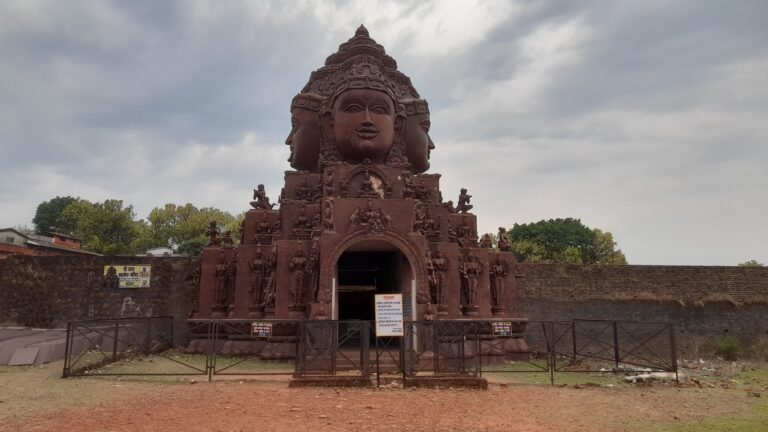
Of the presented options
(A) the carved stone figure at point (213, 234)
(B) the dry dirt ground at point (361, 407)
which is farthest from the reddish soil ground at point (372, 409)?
(A) the carved stone figure at point (213, 234)

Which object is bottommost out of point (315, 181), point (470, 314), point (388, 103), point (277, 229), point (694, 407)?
point (694, 407)

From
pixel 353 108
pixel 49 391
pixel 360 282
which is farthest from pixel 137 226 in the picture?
pixel 49 391

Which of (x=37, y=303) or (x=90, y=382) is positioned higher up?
(x=37, y=303)

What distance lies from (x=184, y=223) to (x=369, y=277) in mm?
31075

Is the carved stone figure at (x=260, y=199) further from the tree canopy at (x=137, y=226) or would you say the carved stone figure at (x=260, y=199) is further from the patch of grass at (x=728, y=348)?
the tree canopy at (x=137, y=226)

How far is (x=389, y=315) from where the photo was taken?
1083 centimetres

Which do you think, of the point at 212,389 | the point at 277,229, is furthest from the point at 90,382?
the point at 277,229

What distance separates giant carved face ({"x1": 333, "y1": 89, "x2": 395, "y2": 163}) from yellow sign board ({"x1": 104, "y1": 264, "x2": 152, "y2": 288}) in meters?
9.88

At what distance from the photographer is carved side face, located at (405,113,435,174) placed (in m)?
19.7

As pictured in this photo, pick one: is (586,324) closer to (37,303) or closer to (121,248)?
(37,303)

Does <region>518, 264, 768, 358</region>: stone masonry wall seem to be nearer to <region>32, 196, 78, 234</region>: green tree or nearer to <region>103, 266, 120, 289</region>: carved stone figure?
<region>103, 266, 120, 289</region>: carved stone figure

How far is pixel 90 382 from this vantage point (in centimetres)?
1033

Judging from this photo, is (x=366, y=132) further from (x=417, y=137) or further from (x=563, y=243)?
(x=563, y=243)

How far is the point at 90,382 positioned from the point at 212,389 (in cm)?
285
